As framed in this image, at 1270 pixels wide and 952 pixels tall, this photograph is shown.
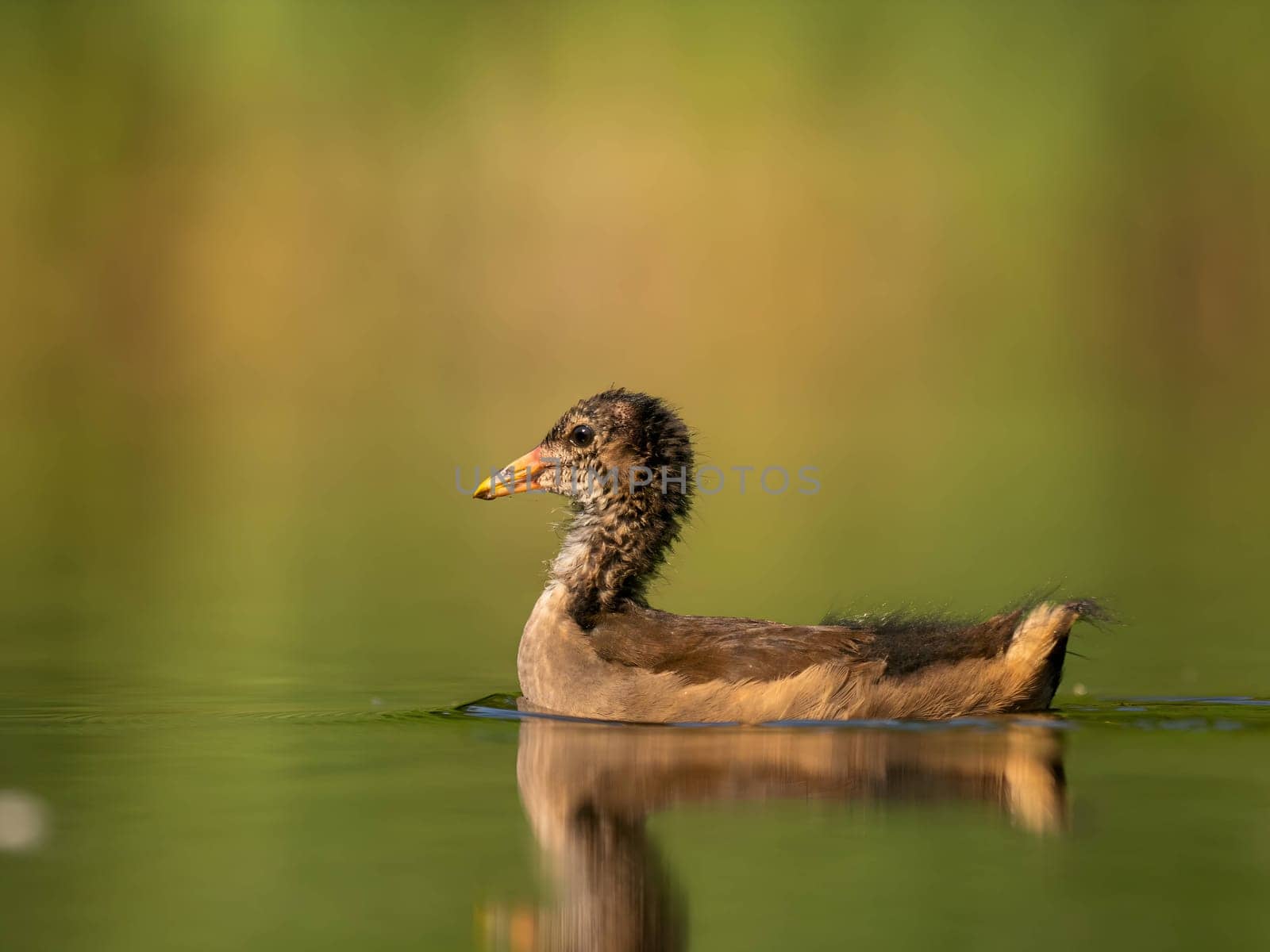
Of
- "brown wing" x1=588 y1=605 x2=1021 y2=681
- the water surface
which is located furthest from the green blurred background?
the water surface

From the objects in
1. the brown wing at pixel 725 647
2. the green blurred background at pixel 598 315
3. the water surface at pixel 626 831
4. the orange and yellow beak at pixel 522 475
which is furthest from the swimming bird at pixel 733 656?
the green blurred background at pixel 598 315

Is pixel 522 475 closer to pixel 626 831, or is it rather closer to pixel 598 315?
Answer: pixel 626 831

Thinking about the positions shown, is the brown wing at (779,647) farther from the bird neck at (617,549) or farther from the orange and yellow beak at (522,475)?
the orange and yellow beak at (522,475)

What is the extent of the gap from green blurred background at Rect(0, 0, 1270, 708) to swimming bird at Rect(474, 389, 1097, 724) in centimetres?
115

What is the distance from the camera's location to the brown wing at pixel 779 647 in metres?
12.5

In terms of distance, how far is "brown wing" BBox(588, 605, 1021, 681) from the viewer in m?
12.5

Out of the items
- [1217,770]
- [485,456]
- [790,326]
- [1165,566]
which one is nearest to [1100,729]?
[1217,770]

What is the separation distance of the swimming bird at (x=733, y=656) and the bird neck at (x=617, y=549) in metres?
0.01

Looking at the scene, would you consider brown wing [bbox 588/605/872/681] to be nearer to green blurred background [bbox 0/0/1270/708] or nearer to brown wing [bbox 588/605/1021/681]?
brown wing [bbox 588/605/1021/681]

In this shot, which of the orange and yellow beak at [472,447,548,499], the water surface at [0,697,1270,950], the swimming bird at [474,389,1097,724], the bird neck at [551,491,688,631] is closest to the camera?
the water surface at [0,697,1270,950]

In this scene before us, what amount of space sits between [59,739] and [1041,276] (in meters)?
64.1

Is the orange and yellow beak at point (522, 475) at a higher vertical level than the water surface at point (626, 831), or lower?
higher

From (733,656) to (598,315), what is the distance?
175 ft

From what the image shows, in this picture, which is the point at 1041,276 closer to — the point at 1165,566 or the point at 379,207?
the point at 379,207
